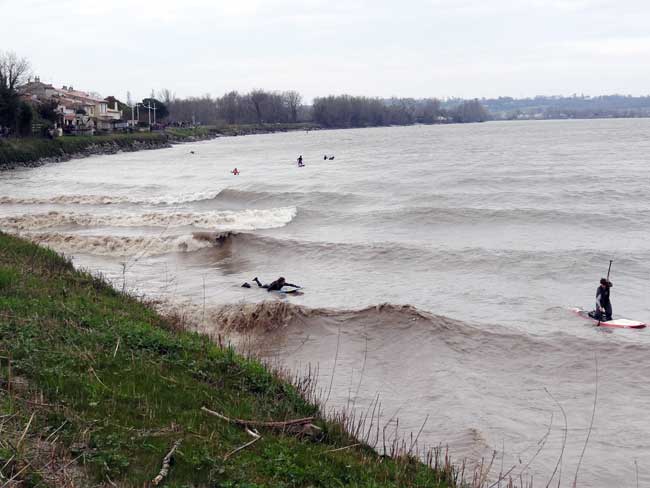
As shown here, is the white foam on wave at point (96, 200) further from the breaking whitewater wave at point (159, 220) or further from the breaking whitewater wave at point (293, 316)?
the breaking whitewater wave at point (293, 316)

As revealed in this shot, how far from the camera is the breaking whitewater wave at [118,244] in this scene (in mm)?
23469

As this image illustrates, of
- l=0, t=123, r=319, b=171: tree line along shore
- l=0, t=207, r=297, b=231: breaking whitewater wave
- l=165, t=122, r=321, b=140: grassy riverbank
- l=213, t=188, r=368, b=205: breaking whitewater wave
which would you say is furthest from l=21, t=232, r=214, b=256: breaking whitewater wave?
l=165, t=122, r=321, b=140: grassy riverbank

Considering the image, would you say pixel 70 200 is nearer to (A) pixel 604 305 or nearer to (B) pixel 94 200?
Answer: (B) pixel 94 200

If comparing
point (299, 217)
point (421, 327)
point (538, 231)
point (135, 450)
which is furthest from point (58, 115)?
point (135, 450)

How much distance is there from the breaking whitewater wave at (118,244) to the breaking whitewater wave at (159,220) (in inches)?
159

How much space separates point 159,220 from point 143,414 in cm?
2481

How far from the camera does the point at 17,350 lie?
8.13 metres

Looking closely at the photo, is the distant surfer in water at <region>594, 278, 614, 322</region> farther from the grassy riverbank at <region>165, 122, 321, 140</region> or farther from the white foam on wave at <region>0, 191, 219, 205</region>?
the grassy riverbank at <region>165, 122, 321, 140</region>

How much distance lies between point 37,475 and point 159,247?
63.8ft

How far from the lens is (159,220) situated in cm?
3070

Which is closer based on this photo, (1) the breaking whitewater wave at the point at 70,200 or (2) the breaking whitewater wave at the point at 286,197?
(1) the breaking whitewater wave at the point at 70,200

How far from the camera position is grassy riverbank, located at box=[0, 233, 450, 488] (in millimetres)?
5734

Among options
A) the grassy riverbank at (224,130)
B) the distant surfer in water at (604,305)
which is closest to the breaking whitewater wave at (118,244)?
the distant surfer in water at (604,305)

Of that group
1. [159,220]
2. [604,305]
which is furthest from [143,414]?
[159,220]
